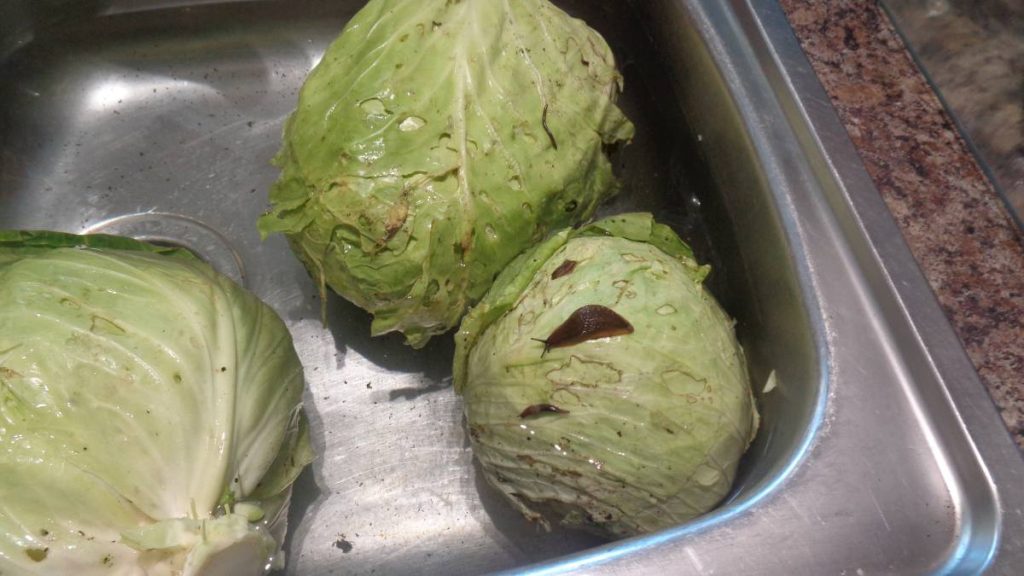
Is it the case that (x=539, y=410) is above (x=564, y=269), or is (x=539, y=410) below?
below

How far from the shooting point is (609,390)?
140 cm

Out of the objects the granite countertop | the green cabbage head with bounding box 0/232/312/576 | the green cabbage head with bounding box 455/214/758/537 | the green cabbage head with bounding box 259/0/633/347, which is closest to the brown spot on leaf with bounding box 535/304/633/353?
the green cabbage head with bounding box 455/214/758/537

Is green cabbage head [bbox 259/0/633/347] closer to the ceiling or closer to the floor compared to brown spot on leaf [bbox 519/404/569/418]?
closer to the ceiling

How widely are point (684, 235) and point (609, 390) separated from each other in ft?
2.58

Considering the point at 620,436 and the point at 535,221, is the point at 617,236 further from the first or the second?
the point at 620,436

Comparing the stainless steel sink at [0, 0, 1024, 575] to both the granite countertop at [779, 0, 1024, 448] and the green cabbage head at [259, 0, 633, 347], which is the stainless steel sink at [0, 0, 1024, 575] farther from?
the green cabbage head at [259, 0, 633, 347]

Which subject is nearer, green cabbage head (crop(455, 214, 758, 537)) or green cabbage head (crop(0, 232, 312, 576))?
green cabbage head (crop(0, 232, 312, 576))

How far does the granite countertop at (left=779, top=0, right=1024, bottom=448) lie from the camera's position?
5.18 feet

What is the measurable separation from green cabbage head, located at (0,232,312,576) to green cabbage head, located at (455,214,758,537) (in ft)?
1.53

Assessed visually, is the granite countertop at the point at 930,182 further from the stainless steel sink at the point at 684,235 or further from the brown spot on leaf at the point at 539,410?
the brown spot on leaf at the point at 539,410

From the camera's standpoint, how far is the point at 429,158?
152 cm

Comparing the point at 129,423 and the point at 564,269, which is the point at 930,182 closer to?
the point at 564,269

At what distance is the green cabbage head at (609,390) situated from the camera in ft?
4.61

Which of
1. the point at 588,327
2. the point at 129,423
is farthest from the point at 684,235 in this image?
the point at 129,423
